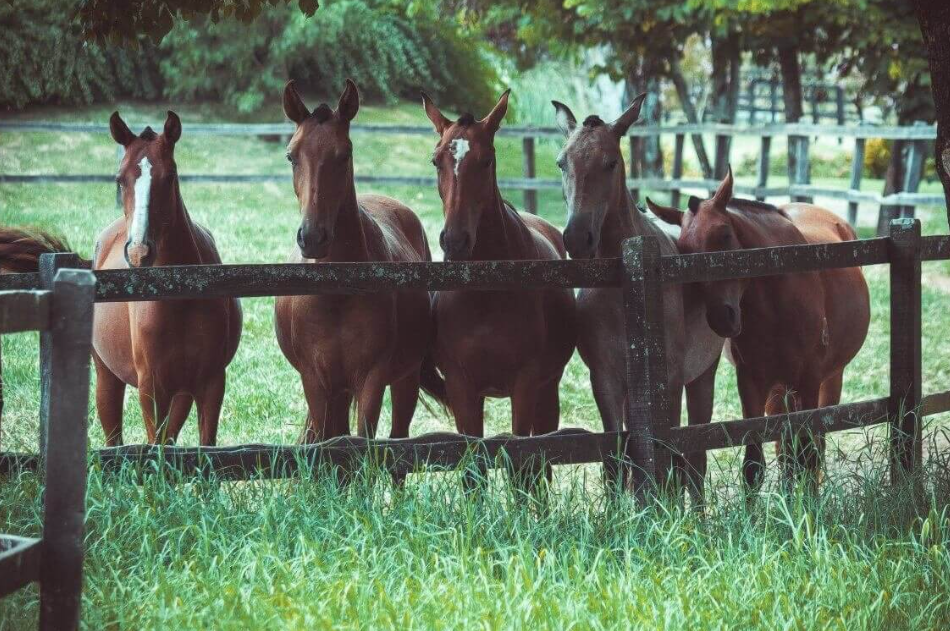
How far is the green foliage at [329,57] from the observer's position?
66.5 feet

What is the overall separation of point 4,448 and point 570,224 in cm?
393

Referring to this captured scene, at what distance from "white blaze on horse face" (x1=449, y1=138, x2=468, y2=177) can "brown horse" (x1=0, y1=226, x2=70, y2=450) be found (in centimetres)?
259

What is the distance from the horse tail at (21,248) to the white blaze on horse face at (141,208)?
4.75ft

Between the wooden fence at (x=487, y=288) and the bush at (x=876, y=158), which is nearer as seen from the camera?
the wooden fence at (x=487, y=288)

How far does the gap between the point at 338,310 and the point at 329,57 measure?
18.0m

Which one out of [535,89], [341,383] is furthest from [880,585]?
[535,89]

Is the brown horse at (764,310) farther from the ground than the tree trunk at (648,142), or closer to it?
closer to it

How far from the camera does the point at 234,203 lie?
16.0 metres

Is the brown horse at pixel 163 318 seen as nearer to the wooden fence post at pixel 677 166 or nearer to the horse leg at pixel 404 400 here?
the horse leg at pixel 404 400

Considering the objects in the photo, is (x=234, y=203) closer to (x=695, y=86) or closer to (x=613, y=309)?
(x=613, y=309)

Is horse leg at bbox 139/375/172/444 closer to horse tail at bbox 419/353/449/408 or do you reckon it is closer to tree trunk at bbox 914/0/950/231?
horse tail at bbox 419/353/449/408

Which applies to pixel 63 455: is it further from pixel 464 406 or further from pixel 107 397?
pixel 107 397

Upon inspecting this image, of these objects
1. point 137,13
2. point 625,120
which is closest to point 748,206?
point 625,120

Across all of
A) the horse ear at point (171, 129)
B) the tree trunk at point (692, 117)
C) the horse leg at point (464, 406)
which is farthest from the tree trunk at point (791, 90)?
the horse ear at point (171, 129)
